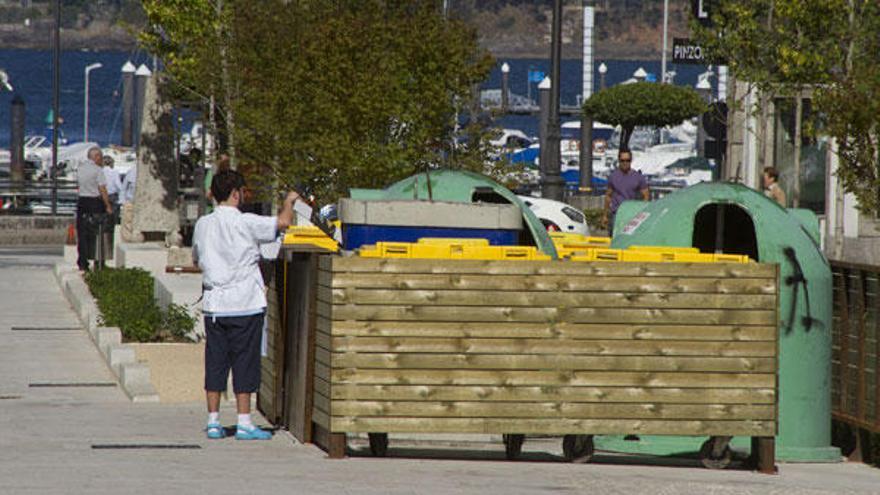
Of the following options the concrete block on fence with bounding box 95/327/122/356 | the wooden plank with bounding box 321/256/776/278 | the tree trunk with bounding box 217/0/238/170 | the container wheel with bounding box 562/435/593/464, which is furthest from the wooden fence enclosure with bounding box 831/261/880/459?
the tree trunk with bounding box 217/0/238/170

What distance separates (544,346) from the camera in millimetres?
11289

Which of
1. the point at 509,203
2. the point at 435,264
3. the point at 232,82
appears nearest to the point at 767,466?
the point at 435,264

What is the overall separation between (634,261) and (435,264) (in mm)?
1191

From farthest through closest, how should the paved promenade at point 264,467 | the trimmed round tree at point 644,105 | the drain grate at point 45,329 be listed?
the trimmed round tree at point 644,105 < the drain grate at point 45,329 < the paved promenade at point 264,467

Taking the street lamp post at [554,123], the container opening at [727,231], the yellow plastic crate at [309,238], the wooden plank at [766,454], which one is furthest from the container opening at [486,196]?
the street lamp post at [554,123]

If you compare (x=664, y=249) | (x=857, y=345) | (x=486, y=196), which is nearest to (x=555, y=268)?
(x=664, y=249)

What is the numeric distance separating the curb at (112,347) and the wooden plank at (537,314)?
3.88 meters

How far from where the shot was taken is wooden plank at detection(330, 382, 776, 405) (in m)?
11.2

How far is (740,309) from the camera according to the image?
11477 millimetres

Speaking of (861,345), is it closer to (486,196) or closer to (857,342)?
(857,342)

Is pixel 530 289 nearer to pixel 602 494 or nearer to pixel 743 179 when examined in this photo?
pixel 602 494

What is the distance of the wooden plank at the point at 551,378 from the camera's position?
11203 millimetres

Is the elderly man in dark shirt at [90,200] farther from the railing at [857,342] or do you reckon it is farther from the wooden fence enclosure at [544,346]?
the wooden fence enclosure at [544,346]

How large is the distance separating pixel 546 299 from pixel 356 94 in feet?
26.7
